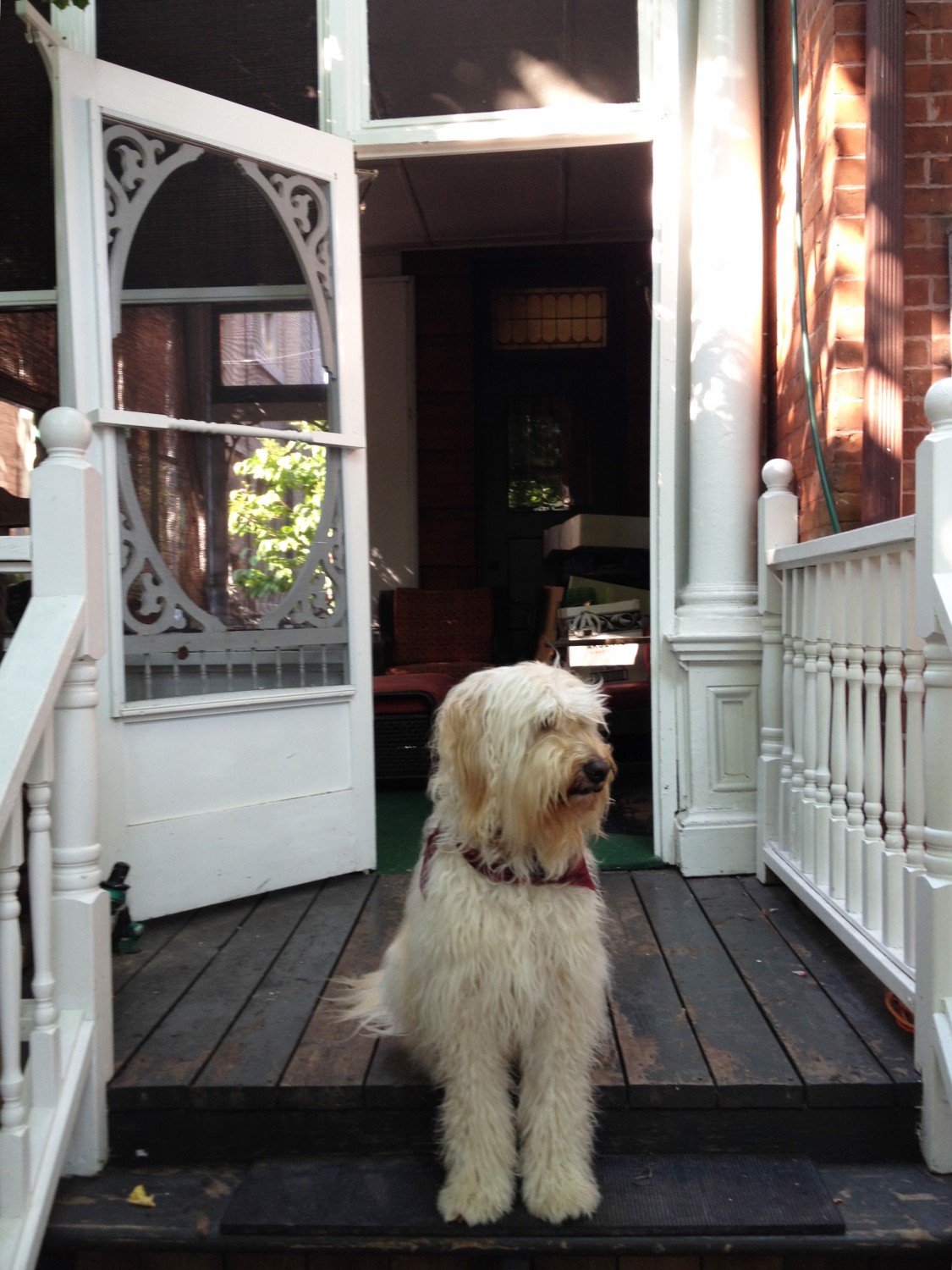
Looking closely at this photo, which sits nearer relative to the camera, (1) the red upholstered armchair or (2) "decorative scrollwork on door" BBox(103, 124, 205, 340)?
(2) "decorative scrollwork on door" BBox(103, 124, 205, 340)

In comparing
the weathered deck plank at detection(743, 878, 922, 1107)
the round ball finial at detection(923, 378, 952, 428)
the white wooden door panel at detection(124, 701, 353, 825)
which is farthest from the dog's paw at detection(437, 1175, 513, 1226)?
the round ball finial at detection(923, 378, 952, 428)

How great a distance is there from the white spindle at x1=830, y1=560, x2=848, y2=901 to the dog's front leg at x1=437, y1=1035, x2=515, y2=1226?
1.14 metres

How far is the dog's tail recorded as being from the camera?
2270 mm

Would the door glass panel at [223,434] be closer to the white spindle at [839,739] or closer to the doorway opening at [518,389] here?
the white spindle at [839,739]

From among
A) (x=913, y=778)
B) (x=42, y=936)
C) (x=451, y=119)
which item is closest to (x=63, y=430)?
(x=42, y=936)

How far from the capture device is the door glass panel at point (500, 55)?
339 cm

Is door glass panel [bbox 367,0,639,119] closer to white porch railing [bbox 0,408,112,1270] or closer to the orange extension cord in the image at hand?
white porch railing [bbox 0,408,112,1270]

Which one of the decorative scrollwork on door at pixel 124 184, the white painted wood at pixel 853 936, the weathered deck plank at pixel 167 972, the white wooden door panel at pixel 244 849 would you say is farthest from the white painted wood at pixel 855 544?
the decorative scrollwork on door at pixel 124 184

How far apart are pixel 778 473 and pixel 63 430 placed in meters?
2.09

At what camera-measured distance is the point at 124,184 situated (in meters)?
3.00

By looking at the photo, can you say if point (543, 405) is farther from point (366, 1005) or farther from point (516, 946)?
point (516, 946)

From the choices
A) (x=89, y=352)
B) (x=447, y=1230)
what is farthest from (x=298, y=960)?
(x=89, y=352)

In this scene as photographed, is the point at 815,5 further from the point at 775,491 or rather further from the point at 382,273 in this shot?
the point at 382,273

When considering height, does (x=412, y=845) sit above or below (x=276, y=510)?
below
